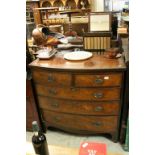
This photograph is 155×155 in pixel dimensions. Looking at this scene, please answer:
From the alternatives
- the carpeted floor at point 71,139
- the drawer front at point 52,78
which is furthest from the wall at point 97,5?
the carpeted floor at point 71,139

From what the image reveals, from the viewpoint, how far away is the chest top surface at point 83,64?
1550 mm

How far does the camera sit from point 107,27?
5.77 feet

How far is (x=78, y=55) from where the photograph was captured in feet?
5.81

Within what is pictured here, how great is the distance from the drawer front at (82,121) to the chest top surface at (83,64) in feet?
1.66

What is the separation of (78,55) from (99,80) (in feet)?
1.13

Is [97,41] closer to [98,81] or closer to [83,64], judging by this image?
[83,64]

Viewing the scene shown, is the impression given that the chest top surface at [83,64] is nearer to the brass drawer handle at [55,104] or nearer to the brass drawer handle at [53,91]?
the brass drawer handle at [53,91]

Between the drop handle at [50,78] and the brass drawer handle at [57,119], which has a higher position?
the drop handle at [50,78]

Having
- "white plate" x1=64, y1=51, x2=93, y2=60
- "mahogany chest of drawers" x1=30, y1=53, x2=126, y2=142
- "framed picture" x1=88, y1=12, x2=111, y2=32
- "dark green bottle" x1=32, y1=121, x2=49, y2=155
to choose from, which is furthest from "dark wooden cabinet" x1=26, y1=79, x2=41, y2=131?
"dark green bottle" x1=32, y1=121, x2=49, y2=155

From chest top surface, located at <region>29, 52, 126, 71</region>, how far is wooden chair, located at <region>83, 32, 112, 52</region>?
3.3 inches

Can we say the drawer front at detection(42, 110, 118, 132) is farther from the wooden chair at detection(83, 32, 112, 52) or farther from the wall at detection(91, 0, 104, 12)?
the wall at detection(91, 0, 104, 12)

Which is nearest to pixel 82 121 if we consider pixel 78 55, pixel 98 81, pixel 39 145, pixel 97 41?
Result: pixel 98 81
